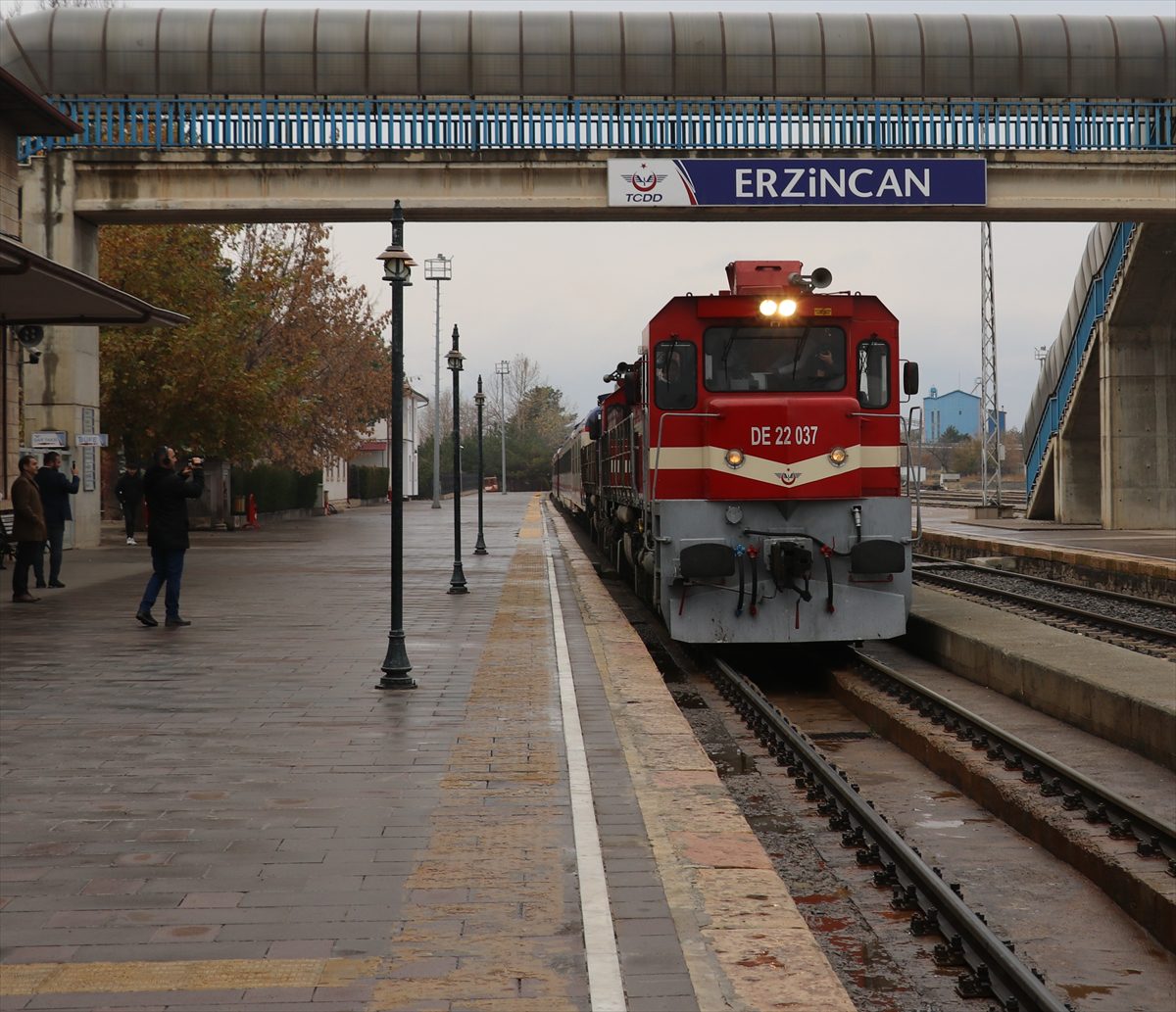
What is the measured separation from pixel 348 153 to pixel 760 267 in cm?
1164

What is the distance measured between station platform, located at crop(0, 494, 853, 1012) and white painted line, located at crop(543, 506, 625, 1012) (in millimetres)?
13

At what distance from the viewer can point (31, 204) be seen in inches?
942

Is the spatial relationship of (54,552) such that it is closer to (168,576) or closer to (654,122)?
(168,576)

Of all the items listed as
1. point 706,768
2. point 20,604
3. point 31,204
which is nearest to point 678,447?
point 706,768

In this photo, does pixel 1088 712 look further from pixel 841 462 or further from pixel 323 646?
pixel 323 646

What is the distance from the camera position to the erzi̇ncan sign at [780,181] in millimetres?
22594

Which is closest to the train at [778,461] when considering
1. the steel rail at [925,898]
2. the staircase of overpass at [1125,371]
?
the steel rail at [925,898]

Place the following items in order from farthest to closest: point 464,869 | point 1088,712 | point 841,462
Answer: point 841,462, point 1088,712, point 464,869

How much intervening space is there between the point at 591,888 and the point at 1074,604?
15.4 meters

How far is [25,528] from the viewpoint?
657 inches

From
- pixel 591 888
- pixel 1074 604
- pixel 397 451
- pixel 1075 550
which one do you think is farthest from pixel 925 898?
pixel 1075 550

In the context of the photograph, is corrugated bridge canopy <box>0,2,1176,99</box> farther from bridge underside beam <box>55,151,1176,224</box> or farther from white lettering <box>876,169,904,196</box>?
white lettering <box>876,169,904,196</box>

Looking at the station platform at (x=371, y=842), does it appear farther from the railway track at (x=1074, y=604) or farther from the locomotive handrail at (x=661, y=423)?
the railway track at (x=1074, y=604)

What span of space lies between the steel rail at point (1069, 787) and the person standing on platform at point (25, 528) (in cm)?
1059
